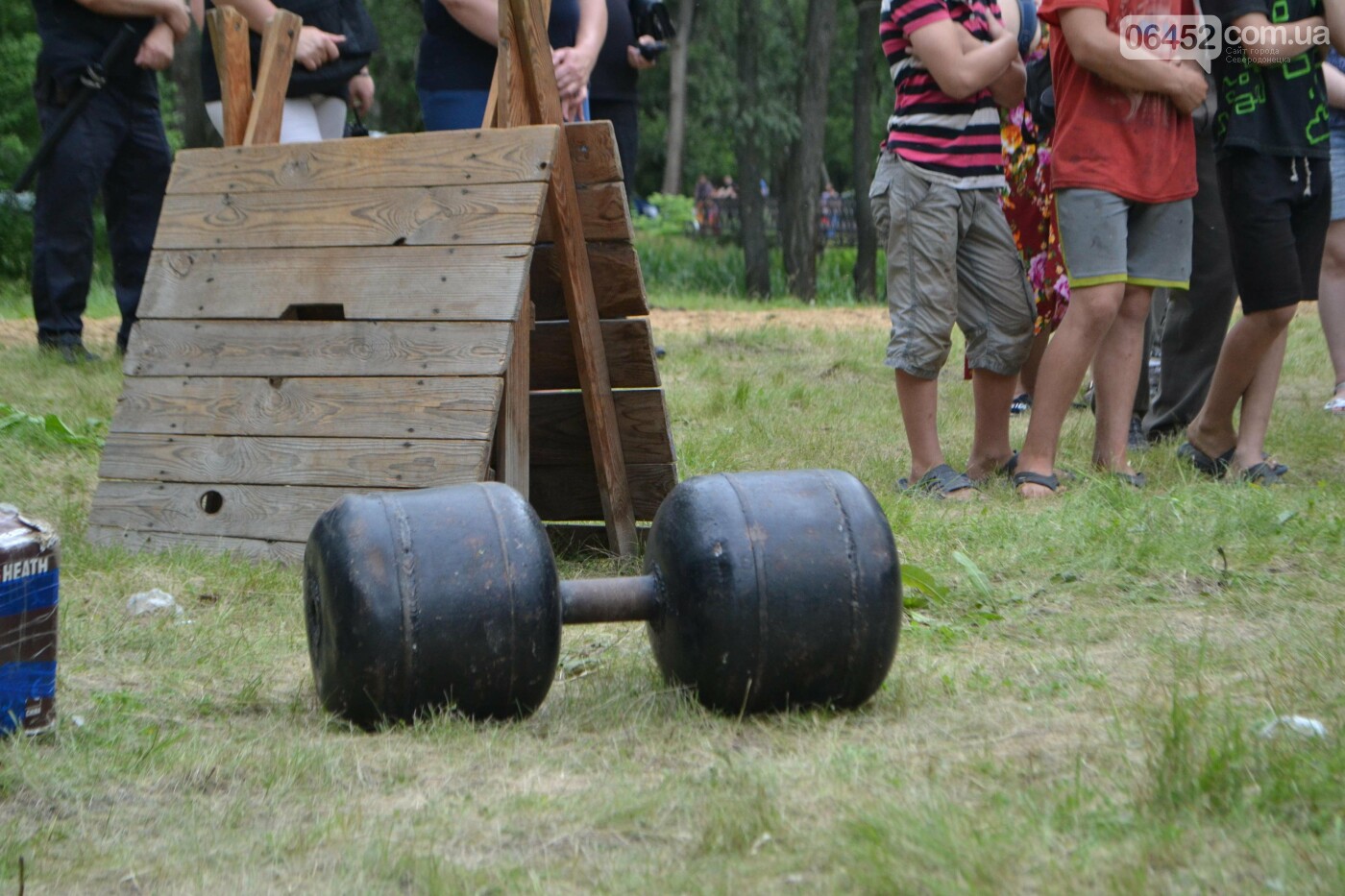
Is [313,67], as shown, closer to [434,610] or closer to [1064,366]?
[1064,366]

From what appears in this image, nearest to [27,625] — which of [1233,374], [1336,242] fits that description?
[1233,374]

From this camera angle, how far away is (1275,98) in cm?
494

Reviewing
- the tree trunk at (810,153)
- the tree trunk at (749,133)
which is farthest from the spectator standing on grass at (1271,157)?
the tree trunk at (749,133)

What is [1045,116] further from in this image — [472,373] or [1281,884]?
[1281,884]

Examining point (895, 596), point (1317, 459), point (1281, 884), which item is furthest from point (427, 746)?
point (1317, 459)

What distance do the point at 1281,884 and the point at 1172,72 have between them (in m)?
3.45

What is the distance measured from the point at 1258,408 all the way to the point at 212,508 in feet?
11.8

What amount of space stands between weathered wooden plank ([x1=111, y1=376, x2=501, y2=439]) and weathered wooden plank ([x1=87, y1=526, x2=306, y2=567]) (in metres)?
0.30

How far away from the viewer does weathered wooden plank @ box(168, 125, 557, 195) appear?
3.97m

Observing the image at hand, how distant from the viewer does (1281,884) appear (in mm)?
1814

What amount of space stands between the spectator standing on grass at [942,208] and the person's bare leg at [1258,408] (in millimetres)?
879

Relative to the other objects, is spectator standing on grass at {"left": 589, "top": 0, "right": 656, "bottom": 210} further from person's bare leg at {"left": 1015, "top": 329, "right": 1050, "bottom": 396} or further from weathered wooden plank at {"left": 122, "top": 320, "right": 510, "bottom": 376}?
weathered wooden plank at {"left": 122, "top": 320, "right": 510, "bottom": 376}

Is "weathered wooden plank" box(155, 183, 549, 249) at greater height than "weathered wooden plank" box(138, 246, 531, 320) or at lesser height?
greater

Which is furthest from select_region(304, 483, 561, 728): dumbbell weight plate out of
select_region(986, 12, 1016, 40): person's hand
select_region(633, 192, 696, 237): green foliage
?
select_region(633, 192, 696, 237): green foliage
